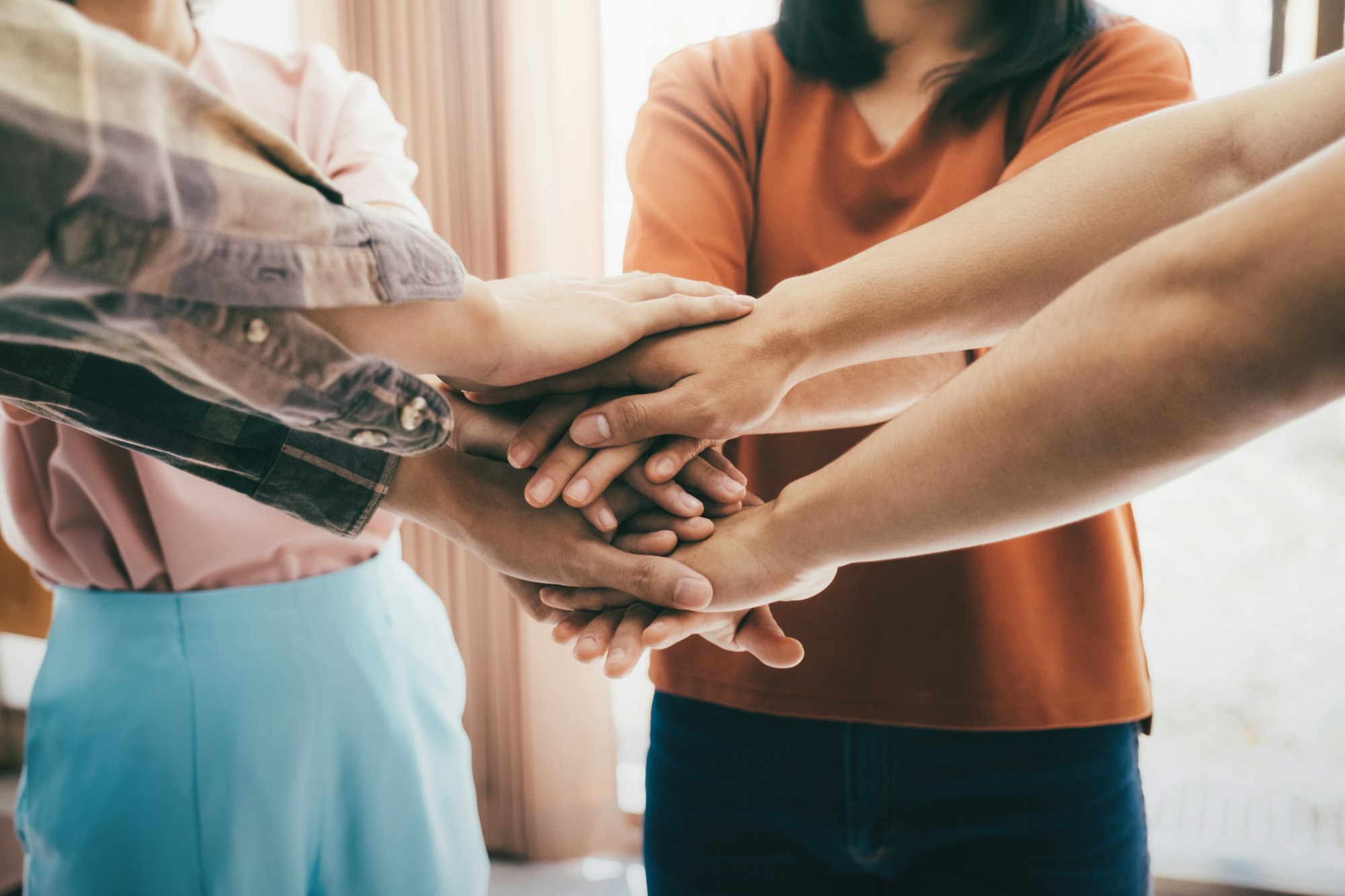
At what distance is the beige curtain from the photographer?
1858 millimetres

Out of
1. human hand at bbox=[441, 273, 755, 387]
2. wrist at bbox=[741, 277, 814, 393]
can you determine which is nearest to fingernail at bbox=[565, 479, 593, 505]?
human hand at bbox=[441, 273, 755, 387]

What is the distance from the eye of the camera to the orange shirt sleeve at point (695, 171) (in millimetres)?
918

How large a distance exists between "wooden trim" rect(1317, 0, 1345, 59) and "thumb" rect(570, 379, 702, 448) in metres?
1.70

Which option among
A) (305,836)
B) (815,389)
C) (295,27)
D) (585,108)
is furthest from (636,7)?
(305,836)

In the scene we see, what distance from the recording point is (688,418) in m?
0.79

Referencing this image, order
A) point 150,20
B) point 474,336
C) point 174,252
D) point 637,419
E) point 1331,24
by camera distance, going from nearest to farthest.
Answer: point 174,252 → point 474,336 → point 637,419 → point 150,20 → point 1331,24

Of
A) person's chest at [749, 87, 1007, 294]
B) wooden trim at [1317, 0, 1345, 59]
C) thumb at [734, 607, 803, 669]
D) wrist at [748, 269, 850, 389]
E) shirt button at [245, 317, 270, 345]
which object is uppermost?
wooden trim at [1317, 0, 1345, 59]

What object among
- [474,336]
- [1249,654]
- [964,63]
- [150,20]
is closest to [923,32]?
[964,63]

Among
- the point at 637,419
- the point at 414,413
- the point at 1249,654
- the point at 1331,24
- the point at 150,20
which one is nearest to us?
the point at 414,413

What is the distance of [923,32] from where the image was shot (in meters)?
0.99

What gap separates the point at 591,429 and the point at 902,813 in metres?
0.51

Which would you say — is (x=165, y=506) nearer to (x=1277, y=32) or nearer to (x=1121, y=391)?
(x=1121, y=391)

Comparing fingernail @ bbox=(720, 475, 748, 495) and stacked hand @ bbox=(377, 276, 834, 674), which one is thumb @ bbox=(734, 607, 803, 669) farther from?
fingernail @ bbox=(720, 475, 748, 495)

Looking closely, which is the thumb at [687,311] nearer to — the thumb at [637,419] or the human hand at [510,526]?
A: the thumb at [637,419]
